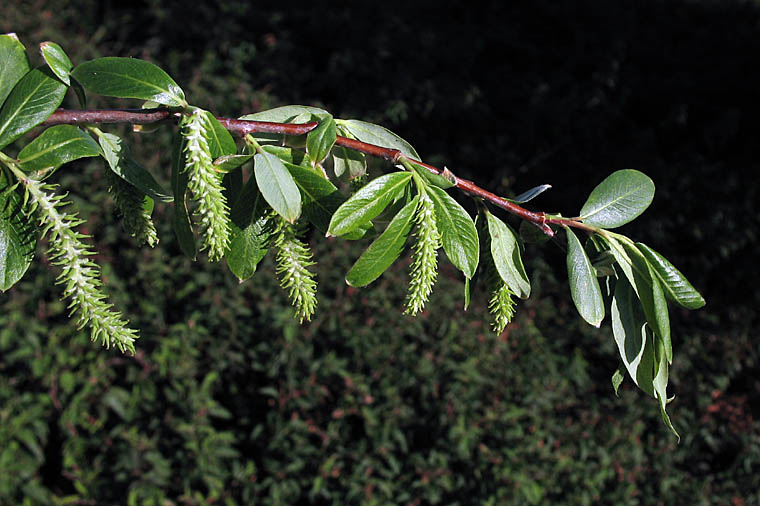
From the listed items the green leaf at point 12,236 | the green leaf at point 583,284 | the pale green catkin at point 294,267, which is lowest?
the green leaf at point 12,236

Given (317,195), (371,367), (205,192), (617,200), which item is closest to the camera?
(205,192)

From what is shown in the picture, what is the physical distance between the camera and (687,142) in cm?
573

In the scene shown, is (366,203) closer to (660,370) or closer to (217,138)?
(217,138)

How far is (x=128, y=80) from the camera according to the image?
0.99 meters

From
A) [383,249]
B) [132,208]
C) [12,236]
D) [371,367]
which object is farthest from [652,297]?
[371,367]

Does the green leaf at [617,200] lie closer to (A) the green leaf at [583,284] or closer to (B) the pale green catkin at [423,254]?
(A) the green leaf at [583,284]

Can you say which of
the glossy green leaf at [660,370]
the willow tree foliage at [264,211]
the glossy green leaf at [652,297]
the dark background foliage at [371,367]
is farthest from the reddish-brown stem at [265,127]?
the dark background foliage at [371,367]

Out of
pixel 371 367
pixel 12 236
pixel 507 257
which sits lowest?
→ pixel 371 367

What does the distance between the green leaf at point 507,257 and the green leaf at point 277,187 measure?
0.32 m

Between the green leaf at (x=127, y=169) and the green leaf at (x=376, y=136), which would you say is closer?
the green leaf at (x=127, y=169)

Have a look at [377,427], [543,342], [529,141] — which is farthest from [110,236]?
[529,141]

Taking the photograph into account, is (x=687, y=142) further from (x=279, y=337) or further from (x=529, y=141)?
(x=279, y=337)

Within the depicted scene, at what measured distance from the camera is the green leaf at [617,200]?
1104mm

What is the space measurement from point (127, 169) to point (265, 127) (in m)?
0.22
